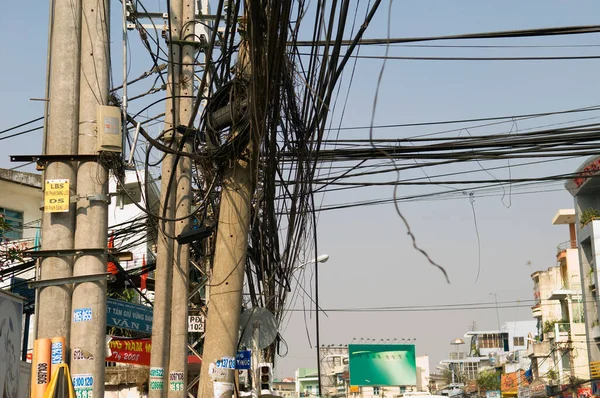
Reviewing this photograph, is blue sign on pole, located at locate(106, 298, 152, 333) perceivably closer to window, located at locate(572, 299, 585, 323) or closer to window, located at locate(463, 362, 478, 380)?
window, located at locate(572, 299, 585, 323)

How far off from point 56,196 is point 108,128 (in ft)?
2.02

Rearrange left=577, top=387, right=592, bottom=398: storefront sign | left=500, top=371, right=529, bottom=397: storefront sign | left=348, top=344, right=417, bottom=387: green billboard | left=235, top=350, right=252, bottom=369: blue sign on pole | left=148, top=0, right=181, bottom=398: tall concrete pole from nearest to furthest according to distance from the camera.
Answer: left=148, top=0, right=181, bottom=398: tall concrete pole
left=235, top=350, right=252, bottom=369: blue sign on pole
left=577, top=387, right=592, bottom=398: storefront sign
left=500, top=371, right=529, bottom=397: storefront sign
left=348, top=344, right=417, bottom=387: green billboard

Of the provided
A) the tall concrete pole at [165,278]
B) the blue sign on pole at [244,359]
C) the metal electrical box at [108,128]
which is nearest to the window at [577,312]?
the blue sign on pole at [244,359]

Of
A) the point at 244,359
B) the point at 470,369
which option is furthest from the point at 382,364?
the point at 244,359

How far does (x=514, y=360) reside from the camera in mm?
71812

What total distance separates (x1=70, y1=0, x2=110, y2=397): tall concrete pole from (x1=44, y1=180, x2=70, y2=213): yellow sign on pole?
100mm

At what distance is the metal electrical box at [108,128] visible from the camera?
631 centimetres

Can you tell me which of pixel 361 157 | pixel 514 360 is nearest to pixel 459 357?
pixel 514 360

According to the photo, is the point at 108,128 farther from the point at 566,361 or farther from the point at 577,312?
the point at 566,361

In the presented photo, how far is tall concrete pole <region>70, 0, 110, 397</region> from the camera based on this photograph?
606 cm

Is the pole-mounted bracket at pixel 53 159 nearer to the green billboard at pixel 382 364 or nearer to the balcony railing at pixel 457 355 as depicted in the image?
the green billboard at pixel 382 364

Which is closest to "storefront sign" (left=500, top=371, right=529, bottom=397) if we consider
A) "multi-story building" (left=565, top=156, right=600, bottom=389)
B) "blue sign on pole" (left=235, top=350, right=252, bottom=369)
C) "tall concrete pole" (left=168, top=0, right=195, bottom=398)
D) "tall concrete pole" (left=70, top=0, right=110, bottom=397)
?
"multi-story building" (left=565, top=156, right=600, bottom=389)

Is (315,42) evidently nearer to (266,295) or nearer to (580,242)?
(266,295)

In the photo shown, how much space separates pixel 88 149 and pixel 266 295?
323 cm
